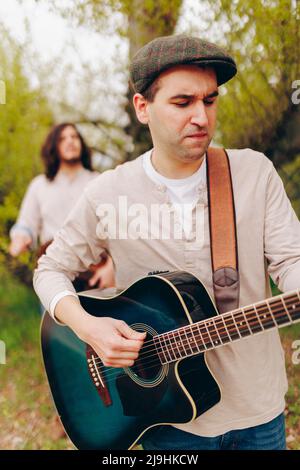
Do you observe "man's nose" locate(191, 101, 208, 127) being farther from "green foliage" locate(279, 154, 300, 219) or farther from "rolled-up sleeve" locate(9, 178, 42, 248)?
"rolled-up sleeve" locate(9, 178, 42, 248)

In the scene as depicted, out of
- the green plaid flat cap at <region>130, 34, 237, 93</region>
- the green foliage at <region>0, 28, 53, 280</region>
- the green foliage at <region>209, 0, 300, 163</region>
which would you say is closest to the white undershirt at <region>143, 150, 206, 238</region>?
the green plaid flat cap at <region>130, 34, 237, 93</region>

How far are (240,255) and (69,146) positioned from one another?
2.20 metres

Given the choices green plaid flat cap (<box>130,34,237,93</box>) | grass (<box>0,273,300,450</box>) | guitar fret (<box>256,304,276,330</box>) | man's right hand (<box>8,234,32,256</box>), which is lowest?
grass (<box>0,273,300,450</box>)

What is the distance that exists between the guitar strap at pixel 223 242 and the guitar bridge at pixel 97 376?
0.51 metres

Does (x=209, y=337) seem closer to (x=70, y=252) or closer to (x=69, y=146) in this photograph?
(x=70, y=252)

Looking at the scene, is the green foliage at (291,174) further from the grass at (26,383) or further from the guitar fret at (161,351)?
the guitar fret at (161,351)

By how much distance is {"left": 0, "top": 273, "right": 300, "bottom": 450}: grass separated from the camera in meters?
2.71

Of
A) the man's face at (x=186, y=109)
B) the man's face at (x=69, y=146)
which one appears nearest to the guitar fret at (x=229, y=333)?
the man's face at (x=186, y=109)

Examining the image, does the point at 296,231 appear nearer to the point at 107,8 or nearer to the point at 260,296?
the point at 260,296

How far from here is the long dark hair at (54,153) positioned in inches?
131

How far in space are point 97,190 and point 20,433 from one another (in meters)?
2.14

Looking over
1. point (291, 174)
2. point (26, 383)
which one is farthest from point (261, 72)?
point (26, 383)
